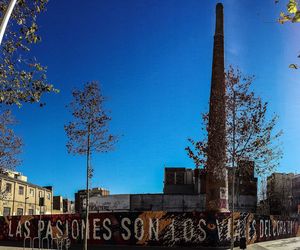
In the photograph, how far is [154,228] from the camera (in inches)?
1411

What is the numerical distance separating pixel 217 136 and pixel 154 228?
964cm

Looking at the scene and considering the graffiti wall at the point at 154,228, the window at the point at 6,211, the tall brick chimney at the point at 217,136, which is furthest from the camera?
the window at the point at 6,211

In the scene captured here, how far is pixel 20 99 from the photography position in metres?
14.1

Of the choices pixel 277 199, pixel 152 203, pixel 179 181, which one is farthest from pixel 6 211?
pixel 277 199

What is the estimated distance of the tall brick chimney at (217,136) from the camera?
30875 mm

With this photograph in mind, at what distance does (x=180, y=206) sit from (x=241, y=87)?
4966 cm

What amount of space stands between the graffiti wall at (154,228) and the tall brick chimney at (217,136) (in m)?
3.40

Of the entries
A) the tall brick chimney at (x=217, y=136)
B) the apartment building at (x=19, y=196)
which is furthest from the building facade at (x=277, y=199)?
the apartment building at (x=19, y=196)

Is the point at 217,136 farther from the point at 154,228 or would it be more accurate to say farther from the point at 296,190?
the point at 296,190

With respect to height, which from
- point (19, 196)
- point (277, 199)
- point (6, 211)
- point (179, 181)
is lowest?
point (6, 211)

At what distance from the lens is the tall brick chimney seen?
3088 cm

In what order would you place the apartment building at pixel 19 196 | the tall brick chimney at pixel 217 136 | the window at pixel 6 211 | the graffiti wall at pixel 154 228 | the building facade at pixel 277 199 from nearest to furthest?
1. the tall brick chimney at pixel 217 136
2. the graffiti wall at pixel 154 228
3. the apartment building at pixel 19 196
4. the window at pixel 6 211
5. the building facade at pixel 277 199

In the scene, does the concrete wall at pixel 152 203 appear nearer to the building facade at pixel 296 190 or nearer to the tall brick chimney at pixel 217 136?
the tall brick chimney at pixel 217 136

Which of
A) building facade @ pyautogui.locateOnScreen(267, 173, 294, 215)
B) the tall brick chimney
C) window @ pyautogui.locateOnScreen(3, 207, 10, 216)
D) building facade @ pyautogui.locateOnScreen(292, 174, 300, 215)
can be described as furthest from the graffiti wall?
building facade @ pyautogui.locateOnScreen(292, 174, 300, 215)
